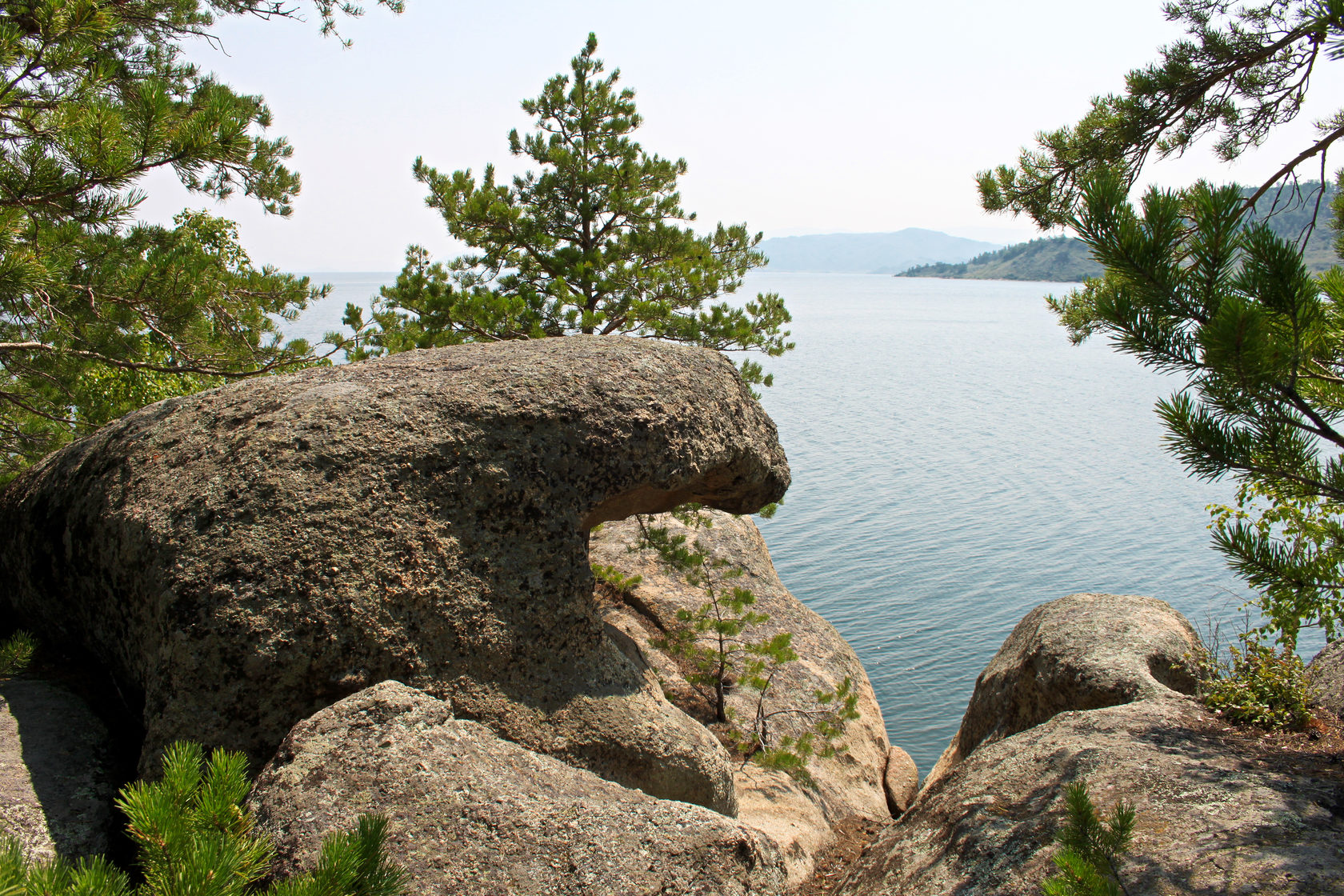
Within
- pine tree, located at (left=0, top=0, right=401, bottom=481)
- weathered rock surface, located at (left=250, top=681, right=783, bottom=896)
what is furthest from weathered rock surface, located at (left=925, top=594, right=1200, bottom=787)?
pine tree, located at (left=0, top=0, right=401, bottom=481)

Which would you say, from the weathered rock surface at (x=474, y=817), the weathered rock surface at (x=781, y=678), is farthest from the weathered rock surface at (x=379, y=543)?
the weathered rock surface at (x=781, y=678)

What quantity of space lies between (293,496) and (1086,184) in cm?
458

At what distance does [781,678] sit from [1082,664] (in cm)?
367

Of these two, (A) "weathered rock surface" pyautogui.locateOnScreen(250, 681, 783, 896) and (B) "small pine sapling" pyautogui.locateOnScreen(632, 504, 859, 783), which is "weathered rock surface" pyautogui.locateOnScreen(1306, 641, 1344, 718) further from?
(A) "weathered rock surface" pyautogui.locateOnScreen(250, 681, 783, 896)

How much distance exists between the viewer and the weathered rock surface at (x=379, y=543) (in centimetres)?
422

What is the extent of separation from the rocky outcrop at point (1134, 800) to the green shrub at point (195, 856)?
344 centimetres

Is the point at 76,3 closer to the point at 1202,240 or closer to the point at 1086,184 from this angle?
the point at 1086,184

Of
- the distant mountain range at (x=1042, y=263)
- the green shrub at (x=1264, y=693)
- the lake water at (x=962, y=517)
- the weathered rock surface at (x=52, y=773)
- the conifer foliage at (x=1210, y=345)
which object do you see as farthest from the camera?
the distant mountain range at (x=1042, y=263)

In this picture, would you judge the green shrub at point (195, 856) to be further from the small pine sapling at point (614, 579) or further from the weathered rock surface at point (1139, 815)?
the small pine sapling at point (614, 579)

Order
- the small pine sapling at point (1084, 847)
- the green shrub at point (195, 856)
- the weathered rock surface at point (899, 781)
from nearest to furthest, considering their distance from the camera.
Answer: the green shrub at point (195, 856)
the small pine sapling at point (1084, 847)
the weathered rock surface at point (899, 781)

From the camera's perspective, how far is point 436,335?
10750 mm

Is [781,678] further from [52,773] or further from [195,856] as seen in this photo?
[195,856]

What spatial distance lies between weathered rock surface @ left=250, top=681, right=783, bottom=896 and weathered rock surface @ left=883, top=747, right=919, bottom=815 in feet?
19.8

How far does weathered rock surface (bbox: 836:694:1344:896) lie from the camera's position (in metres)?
4.00
